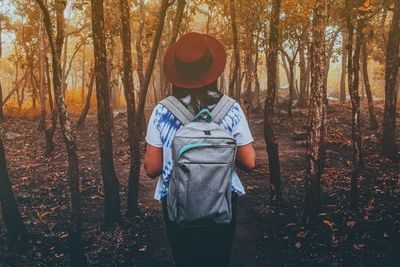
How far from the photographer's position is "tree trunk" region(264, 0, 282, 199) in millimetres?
8461

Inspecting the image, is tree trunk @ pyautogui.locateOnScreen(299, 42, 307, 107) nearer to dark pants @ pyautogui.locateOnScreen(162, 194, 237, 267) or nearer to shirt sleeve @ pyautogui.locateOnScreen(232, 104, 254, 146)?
shirt sleeve @ pyautogui.locateOnScreen(232, 104, 254, 146)

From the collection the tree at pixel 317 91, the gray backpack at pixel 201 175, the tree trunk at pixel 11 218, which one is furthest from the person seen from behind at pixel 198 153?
the tree trunk at pixel 11 218

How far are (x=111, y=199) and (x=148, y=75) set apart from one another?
295 cm

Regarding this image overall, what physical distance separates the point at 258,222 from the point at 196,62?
6.05m

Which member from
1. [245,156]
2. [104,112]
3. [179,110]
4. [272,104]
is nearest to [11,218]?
[104,112]

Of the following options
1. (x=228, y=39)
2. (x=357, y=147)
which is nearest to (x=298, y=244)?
(x=357, y=147)

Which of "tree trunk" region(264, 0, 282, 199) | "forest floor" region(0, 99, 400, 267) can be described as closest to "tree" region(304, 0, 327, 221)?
"forest floor" region(0, 99, 400, 267)

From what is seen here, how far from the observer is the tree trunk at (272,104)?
846cm

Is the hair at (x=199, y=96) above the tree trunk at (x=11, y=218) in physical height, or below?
above

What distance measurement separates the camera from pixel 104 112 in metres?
7.39

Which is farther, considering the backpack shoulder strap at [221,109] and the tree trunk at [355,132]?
the tree trunk at [355,132]

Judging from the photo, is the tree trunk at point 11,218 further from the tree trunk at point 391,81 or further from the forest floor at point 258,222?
the tree trunk at point 391,81

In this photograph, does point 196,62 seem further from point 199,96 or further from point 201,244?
point 201,244

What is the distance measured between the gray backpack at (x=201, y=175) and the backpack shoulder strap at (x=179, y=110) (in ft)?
0.42
